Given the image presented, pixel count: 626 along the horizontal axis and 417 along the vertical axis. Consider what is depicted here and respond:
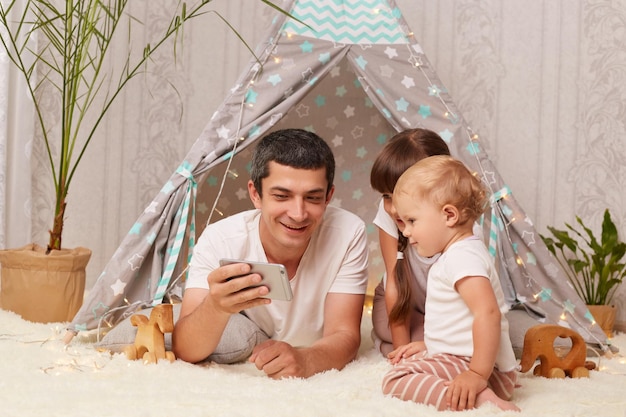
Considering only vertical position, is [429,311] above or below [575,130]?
below

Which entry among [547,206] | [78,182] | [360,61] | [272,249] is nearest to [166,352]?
[272,249]

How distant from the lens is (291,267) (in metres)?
2.02

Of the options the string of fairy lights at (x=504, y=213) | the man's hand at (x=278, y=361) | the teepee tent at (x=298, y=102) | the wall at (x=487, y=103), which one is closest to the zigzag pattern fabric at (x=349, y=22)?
the teepee tent at (x=298, y=102)

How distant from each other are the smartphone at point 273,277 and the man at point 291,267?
0.41ft

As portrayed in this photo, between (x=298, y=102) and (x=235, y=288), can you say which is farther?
(x=298, y=102)

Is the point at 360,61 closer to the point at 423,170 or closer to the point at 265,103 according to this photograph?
the point at 265,103

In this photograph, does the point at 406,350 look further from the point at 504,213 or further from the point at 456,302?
the point at 504,213

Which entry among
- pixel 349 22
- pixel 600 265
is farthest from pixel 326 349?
pixel 600 265

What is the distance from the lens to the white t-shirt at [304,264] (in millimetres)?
1981

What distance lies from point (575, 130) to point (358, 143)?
3.16 feet

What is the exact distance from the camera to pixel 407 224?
168cm

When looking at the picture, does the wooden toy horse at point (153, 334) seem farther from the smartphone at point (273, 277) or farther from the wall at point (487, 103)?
the wall at point (487, 103)

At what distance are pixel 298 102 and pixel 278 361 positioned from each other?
97 centimetres

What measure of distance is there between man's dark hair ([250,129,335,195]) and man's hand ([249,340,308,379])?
41cm
